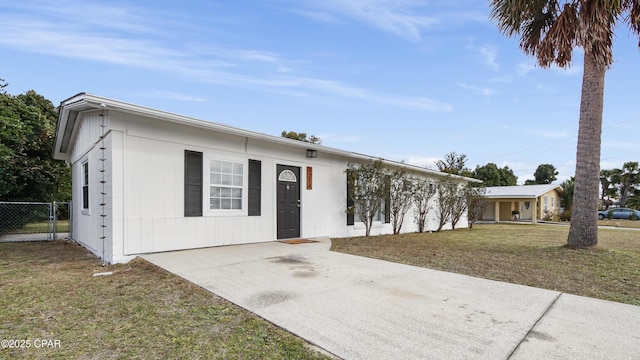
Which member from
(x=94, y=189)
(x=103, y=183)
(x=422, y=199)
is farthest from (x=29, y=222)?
(x=422, y=199)

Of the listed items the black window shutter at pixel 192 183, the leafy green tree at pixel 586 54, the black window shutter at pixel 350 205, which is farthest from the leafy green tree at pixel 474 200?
the black window shutter at pixel 192 183

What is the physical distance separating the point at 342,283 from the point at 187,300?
6.61 feet

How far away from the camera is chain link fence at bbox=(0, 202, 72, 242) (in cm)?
1052

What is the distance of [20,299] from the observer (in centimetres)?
391

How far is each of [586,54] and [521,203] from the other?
83.5ft

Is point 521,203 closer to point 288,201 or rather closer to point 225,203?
point 288,201

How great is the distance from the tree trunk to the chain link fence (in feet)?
Result: 48.5

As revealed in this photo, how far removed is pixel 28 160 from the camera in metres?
14.5

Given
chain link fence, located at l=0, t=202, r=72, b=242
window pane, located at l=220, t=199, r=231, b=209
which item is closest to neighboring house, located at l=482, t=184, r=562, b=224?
window pane, located at l=220, t=199, r=231, b=209

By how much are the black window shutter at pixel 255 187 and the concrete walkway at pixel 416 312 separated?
8.20 feet

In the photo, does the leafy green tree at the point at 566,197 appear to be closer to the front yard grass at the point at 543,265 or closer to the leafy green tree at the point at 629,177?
the leafy green tree at the point at 629,177

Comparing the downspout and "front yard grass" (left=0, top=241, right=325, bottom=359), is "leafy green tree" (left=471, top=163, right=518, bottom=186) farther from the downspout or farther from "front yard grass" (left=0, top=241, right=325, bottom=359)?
"front yard grass" (left=0, top=241, right=325, bottom=359)

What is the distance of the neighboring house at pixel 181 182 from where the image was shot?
6027mm

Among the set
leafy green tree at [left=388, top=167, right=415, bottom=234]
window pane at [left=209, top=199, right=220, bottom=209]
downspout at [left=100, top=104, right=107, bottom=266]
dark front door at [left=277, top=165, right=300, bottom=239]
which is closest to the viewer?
downspout at [left=100, top=104, right=107, bottom=266]
